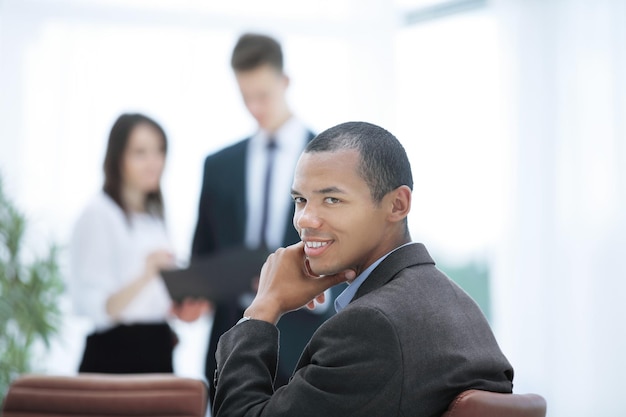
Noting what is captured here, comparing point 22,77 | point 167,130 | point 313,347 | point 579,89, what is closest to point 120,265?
point 167,130

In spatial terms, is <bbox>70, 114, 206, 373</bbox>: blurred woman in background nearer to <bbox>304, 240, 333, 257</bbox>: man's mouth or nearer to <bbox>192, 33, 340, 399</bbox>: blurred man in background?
<bbox>192, 33, 340, 399</bbox>: blurred man in background

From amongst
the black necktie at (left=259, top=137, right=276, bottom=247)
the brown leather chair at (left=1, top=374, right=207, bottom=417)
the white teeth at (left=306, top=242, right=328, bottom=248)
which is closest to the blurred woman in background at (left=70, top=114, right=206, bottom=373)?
the black necktie at (left=259, top=137, right=276, bottom=247)

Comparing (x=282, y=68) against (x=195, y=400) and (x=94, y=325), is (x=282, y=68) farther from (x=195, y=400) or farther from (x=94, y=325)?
(x=195, y=400)

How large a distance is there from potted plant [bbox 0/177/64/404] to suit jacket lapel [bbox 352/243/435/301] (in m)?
3.17

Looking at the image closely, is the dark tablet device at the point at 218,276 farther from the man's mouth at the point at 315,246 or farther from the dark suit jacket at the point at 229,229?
the man's mouth at the point at 315,246

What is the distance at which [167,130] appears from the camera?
457cm

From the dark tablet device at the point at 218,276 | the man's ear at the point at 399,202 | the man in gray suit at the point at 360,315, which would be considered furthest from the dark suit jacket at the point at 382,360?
the dark tablet device at the point at 218,276

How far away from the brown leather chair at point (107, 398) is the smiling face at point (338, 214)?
662 millimetres

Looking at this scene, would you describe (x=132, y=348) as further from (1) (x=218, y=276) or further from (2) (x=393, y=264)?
(2) (x=393, y=264)

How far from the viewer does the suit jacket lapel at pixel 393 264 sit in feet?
5.11

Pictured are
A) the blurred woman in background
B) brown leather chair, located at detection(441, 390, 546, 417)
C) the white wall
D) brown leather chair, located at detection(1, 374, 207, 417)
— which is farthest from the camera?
the white wall

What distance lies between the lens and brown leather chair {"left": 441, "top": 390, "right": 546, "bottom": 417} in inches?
53.5

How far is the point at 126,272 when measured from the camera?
173 inches

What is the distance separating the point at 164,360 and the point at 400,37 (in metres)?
2.34
